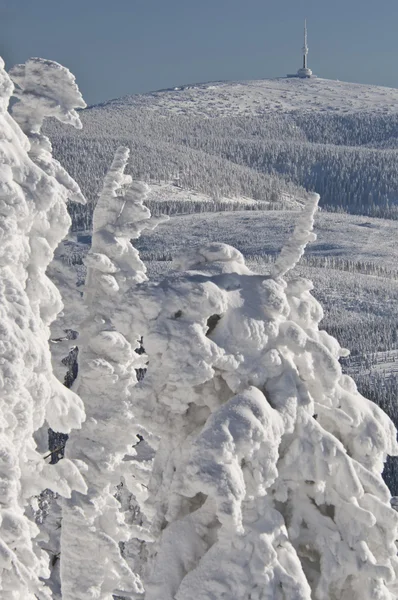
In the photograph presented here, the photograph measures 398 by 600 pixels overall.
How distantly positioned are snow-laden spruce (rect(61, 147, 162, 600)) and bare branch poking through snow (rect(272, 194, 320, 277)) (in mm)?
6714

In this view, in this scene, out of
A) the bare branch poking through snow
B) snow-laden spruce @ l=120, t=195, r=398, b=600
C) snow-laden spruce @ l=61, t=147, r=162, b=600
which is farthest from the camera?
snow-laden spruce @ l=61, t=147, r=162, b=600

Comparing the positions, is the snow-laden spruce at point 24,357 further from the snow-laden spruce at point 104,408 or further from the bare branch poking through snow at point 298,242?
the snow-laden spruce at point 104,408

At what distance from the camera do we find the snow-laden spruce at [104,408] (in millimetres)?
16031

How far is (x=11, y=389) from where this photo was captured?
354 inches

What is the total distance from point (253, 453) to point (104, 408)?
28.8 ft

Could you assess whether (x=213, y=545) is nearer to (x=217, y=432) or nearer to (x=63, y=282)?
(x=217, y=432)

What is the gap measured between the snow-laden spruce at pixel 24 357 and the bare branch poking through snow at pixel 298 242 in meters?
2.26

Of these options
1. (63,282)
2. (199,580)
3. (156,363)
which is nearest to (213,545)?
(199,580)

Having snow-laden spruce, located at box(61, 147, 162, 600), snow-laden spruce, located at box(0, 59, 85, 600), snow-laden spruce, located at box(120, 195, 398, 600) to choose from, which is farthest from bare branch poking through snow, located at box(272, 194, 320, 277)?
snow-laden spruce, located at box(61, 147, 162, 600)

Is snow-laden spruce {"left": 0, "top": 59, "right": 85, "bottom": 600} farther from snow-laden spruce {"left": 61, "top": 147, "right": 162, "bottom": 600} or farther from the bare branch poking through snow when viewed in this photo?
snow-laden spruce {"left": 61, "top": 147, "right": 162, "bottom": 600}

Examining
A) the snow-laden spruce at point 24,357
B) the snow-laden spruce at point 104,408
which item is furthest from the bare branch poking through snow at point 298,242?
the snow-laden spruce at point 104,408

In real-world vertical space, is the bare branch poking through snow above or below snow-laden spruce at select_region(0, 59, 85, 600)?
above

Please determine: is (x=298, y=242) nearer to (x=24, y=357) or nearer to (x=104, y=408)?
(x=24, y=357)

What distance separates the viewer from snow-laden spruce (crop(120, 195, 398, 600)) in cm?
793
